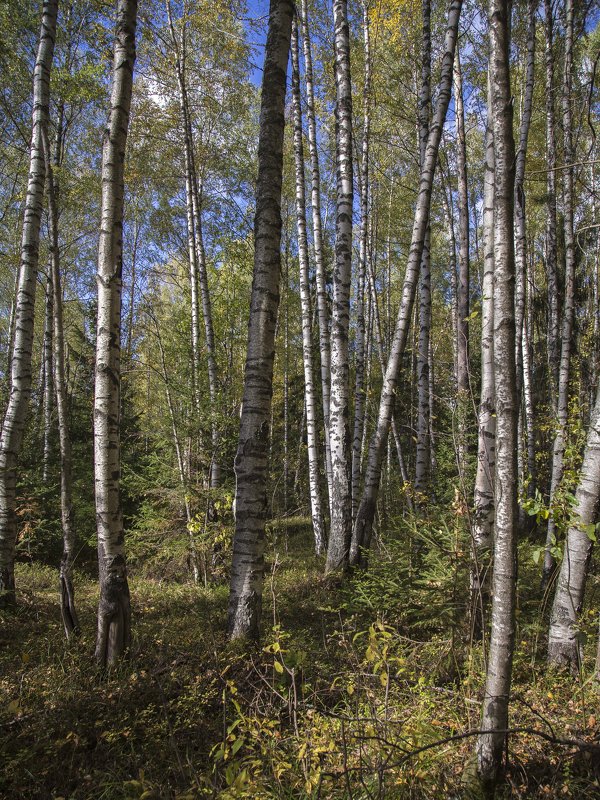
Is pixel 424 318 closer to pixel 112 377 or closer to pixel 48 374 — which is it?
pixel 112 377

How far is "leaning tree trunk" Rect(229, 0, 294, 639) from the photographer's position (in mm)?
4070

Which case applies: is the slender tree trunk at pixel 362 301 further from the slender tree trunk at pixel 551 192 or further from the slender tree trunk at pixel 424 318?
the slender tree trunk at pixel 551 192

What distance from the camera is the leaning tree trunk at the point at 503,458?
2111 mm

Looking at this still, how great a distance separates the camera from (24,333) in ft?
18.4

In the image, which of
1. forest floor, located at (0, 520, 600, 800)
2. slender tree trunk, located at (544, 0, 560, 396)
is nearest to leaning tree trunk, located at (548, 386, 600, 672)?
forest floor, located at (0, 520, 600, 800)

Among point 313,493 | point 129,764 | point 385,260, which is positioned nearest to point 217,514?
point 313,493

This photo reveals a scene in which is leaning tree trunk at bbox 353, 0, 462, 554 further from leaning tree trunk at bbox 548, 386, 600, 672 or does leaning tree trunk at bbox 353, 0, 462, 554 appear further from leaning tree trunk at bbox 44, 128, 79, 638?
leaning tree trunk at bbox 44, 128, 79, 638

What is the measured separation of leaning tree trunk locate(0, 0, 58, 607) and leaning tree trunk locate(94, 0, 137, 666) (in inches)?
74.4

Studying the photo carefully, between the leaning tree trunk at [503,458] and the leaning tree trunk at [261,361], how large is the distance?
2.29 m

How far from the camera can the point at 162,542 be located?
7.02m

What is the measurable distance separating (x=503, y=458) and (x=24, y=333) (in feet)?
18.4

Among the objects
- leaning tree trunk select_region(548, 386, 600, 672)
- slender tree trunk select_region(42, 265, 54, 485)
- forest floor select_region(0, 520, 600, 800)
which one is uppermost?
slender tree trunk select_region(42, 265, 54, 485)

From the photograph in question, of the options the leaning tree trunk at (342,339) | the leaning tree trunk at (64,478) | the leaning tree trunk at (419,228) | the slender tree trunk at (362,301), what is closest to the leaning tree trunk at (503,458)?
the leaning tree trunk at (64,478)

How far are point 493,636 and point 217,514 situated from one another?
5.78 meters
